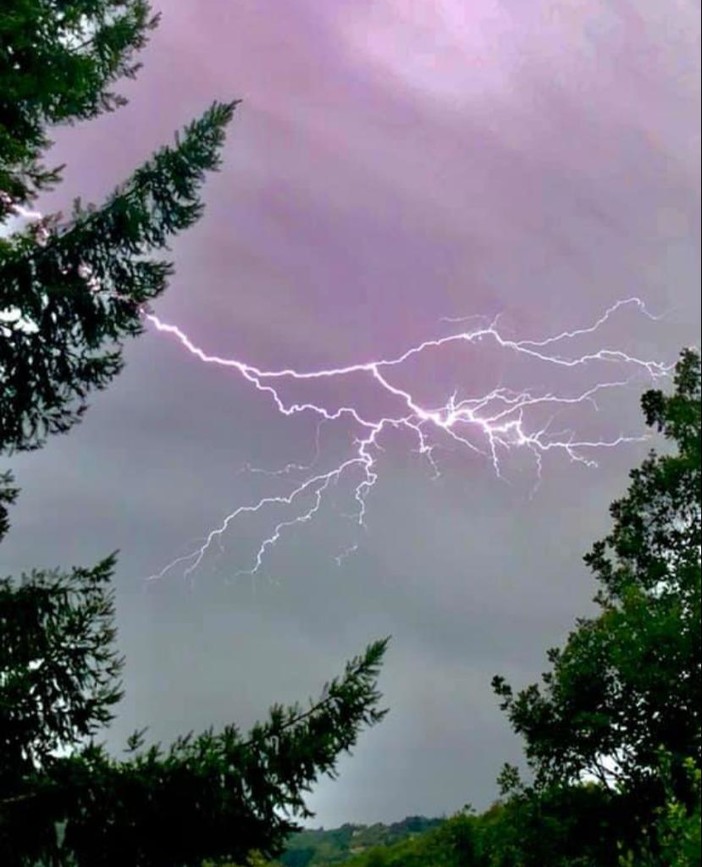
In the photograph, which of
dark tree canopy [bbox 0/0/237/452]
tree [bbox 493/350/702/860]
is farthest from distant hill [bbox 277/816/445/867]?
dark tree canopy [bbox 0/0/237/452]

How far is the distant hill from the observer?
430 feet

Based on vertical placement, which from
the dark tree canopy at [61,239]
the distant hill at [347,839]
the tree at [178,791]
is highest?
the dark tree canopy at [61,239]

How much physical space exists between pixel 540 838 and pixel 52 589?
10023mm

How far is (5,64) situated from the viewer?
359 inches

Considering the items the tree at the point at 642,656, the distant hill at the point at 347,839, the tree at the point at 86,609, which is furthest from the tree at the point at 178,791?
the distant hill at the point at 347,839

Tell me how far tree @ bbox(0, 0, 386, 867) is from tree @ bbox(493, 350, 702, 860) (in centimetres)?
810

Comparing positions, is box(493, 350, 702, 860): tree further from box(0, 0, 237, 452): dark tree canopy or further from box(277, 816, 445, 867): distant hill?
box(277, 816, 445, 867): distant hill

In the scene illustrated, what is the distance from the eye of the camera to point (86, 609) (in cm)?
712

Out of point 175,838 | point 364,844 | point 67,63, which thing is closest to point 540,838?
point 175,838

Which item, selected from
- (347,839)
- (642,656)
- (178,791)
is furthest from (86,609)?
(347,839)

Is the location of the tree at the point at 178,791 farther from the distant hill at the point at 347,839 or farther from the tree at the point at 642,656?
the distant hill at the point at 347,839

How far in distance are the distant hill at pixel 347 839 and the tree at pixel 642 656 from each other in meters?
120

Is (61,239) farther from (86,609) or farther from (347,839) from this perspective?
(347,839)

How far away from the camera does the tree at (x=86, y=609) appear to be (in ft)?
19.2
